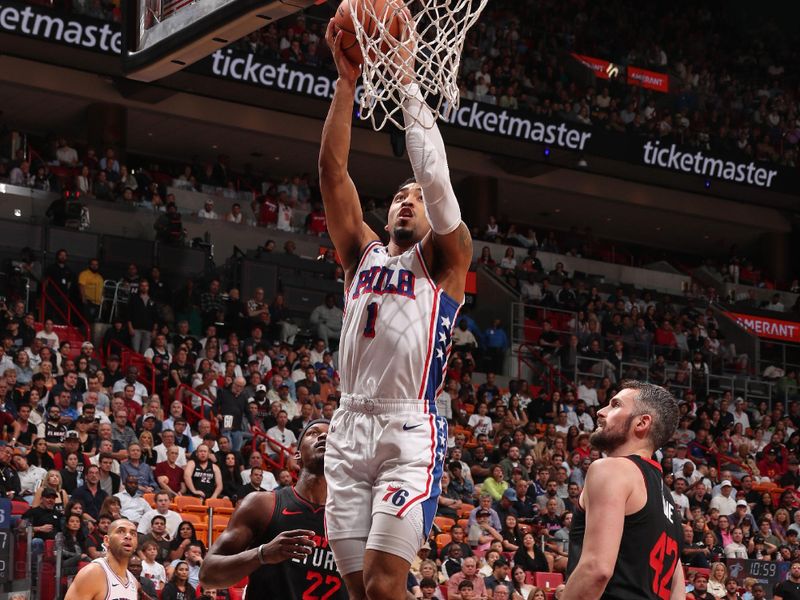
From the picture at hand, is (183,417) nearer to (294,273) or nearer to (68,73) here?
(294,273)

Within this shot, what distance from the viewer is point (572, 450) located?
16.9 metres

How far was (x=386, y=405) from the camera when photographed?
4328 millimetres

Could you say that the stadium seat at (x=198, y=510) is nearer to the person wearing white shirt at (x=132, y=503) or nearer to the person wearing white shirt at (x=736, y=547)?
the person wearing white shirt at (x=132, y=503)

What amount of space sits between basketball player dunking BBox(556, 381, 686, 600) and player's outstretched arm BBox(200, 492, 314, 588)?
1.05 metres

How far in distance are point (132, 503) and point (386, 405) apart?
299 inches

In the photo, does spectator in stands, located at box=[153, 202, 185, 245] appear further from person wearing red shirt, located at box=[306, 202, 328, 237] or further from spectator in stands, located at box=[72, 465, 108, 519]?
spectator in stands, located at box=[72, 465, 108, 519]

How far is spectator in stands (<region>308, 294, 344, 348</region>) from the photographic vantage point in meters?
18.4

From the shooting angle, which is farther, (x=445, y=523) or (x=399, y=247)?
(x=445, y=523)

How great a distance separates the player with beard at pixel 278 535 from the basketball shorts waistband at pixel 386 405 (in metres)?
0.79

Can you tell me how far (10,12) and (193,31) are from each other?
13.5 meters

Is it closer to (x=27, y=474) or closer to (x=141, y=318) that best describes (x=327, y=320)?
(x=141, y=318)

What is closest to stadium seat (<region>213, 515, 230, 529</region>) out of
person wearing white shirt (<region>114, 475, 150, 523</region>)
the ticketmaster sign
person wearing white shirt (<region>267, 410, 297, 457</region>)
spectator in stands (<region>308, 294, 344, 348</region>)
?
person wearing white shirt (<region>114, 475, 150, 523</region>)

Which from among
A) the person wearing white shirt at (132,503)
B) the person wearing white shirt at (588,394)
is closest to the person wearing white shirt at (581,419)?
the person wearing white shirt at (588,394)

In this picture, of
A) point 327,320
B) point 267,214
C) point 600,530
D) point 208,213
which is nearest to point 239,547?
point 600,530
